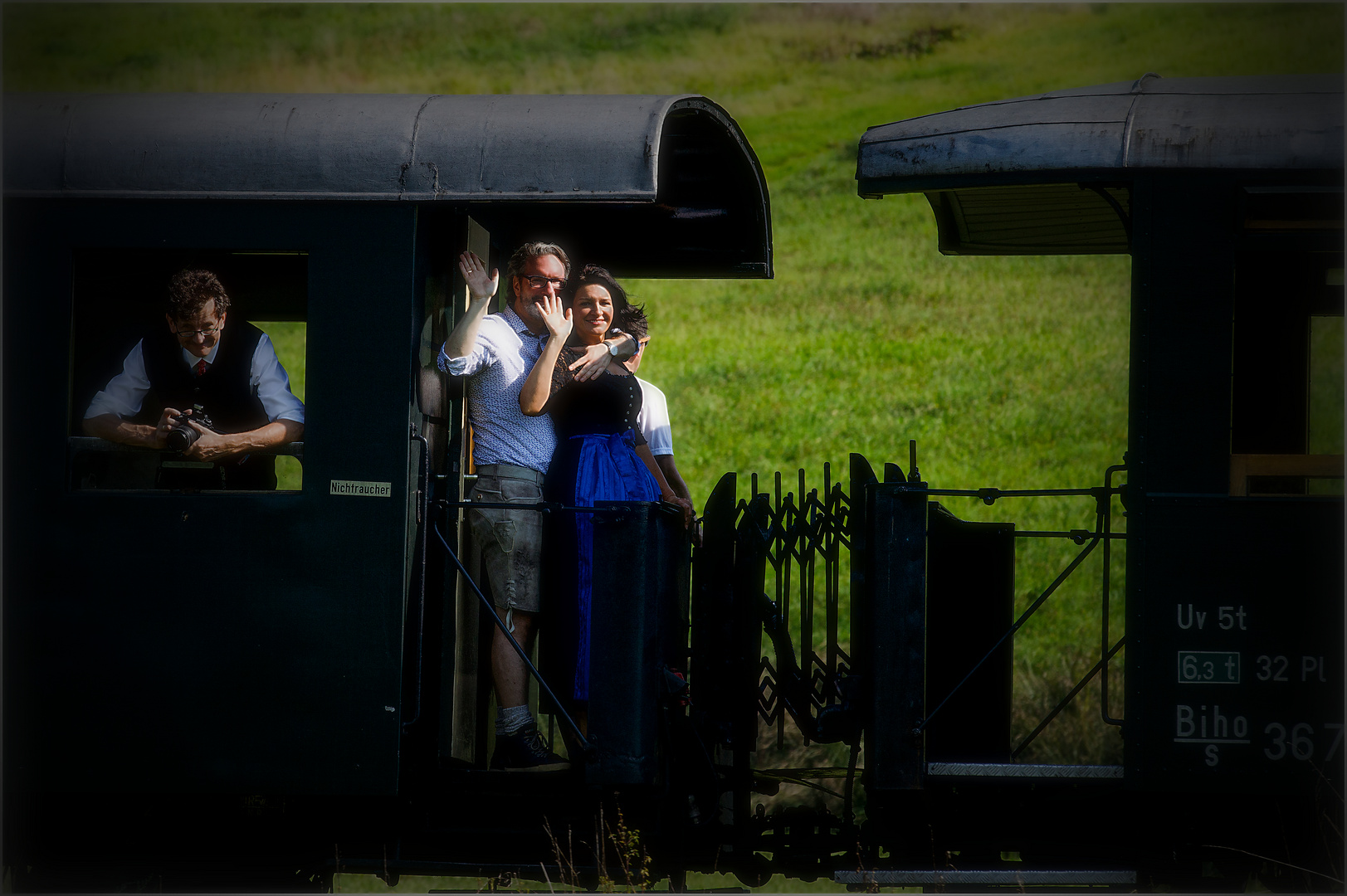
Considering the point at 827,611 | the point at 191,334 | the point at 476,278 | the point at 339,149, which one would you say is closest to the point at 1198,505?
the point at 827,611

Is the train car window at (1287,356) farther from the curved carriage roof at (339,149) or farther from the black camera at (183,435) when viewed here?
the black camera at (183,435)

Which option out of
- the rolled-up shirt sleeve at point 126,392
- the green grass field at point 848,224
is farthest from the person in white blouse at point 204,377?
the green grass field at point 848,224

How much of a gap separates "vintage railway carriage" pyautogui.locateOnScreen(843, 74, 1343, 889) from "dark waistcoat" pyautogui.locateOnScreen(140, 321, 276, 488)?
2196 mm

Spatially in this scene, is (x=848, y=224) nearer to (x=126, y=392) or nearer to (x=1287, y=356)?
(x=1287, y=356)

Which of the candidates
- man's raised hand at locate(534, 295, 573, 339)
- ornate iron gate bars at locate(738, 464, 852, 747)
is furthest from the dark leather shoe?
man's raised hand at locate(534, 295, 573, 339)

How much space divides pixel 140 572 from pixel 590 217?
2.54m

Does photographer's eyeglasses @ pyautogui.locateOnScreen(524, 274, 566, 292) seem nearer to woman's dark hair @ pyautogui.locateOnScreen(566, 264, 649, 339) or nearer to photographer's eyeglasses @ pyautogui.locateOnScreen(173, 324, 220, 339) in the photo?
woman's dark hair @ pyautogui.locateOnScreen(566, 264, 649, 339)

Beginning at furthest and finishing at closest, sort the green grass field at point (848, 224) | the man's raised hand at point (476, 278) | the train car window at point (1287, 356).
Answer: the green grass field at point (848, 224) < the train car window at point (1287, 356) < the man's raised hand at point (476, 278)

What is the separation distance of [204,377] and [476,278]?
97cm

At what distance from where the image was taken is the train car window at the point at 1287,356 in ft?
16.2

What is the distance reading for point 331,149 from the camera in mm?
4051

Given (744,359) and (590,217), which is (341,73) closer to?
(744,359)

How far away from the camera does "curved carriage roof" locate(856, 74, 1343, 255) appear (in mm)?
3822

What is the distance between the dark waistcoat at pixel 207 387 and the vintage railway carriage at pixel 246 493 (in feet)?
0.74
